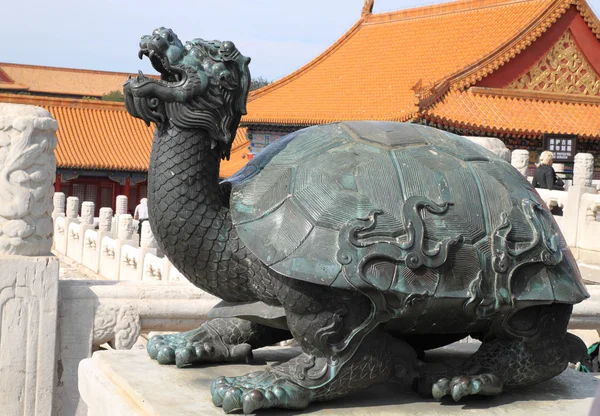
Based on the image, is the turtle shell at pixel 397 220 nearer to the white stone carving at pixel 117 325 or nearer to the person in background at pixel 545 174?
the white stone carving at pixel 117 325

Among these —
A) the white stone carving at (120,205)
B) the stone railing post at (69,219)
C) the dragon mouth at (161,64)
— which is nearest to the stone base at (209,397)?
the dragon mouth at (161,64)

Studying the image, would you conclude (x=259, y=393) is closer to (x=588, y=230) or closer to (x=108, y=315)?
(x=108, y=315)

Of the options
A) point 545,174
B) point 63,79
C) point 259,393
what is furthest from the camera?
point 63,79

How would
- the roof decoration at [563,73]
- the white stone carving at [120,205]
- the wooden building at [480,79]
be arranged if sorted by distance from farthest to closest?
the roof decoration at [563,73] < the wooden building at [480,79] < the white stone carving at [120,205]

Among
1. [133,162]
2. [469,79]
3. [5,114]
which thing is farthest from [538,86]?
[5,114]

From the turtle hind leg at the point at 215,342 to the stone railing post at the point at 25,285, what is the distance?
0.93 m

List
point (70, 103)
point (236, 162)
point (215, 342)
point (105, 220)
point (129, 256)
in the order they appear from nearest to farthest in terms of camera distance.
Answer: point (215, 342)
point (129, 256)
point (105, 220)
point (236, 162)
point (70, 103)

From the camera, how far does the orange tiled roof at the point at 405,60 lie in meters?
18.6

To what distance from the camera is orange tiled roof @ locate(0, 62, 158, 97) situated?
4388cm

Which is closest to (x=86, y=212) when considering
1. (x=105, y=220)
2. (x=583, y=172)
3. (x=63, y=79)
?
(x=105, y=220)

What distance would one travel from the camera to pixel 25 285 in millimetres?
4121

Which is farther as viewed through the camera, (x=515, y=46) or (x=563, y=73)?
(x=563, y=73)

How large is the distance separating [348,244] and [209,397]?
692 mm

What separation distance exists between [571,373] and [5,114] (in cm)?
282
